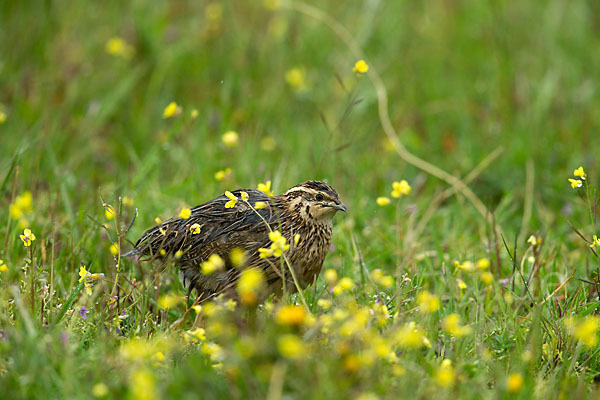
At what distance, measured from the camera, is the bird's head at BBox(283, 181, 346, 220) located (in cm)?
508

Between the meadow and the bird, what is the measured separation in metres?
0.17

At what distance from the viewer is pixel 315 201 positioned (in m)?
5.10

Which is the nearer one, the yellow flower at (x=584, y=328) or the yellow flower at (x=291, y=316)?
the yellow flower at (x=291, y=316)

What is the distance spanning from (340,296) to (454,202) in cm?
323

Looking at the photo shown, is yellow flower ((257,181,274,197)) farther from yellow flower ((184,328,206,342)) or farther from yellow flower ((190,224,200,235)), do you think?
yellow flower ((184,328,206,342))

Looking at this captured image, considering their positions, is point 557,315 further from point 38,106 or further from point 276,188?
point 38,106

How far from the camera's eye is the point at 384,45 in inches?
377

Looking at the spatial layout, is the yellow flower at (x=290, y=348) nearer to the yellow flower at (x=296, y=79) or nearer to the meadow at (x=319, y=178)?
the meadow at (x=319, y=178)

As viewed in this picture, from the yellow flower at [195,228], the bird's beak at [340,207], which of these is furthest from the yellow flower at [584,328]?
the yellow flower at [195,228]

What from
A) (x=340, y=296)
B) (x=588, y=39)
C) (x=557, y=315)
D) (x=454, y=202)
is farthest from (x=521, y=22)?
(x=340, y=296)

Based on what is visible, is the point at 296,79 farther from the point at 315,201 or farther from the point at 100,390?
the point at 100,390

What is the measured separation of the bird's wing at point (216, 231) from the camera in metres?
5.02

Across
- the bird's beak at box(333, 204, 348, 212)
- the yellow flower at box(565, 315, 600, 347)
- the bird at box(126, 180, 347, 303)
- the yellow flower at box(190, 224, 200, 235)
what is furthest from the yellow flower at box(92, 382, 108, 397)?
the bird's beak at box(333, 204, 348, 212)

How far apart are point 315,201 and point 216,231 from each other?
0.66 meters
